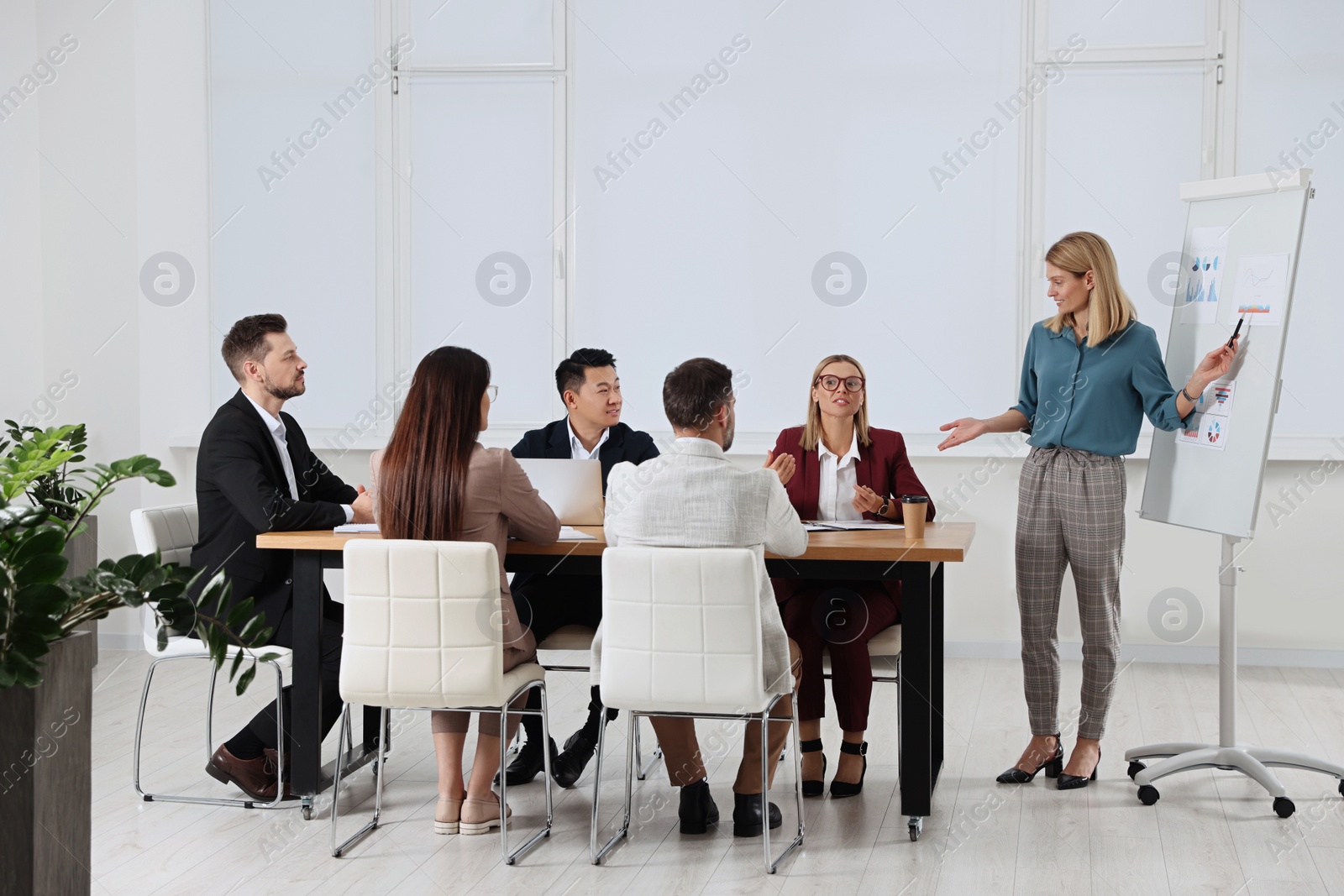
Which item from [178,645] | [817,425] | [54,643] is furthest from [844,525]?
[54,643]

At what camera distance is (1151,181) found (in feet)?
16.7

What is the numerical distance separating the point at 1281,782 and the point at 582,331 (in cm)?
334

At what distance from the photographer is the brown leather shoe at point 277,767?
3.33 meters

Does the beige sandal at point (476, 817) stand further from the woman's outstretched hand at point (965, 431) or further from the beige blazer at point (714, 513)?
the woman's outstretched hand at point (965, 431)


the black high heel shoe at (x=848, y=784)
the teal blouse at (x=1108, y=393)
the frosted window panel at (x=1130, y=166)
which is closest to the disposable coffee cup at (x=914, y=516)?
the teal blouse at (x=1108, y=393)

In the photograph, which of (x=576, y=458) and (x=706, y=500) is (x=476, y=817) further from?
(x=576, y=458)

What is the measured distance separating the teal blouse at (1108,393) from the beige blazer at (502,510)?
1501 mm

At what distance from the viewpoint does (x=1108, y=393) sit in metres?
3.31

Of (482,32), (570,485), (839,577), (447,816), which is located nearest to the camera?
(839,577)

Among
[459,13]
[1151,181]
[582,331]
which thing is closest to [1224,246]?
[1151,181]

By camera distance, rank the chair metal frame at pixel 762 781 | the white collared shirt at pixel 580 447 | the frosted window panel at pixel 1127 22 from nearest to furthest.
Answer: the chair metal frame at pixel 762 781
the white collared shirt at pixel 580 447
the frosted window panel at pixel 1127 22

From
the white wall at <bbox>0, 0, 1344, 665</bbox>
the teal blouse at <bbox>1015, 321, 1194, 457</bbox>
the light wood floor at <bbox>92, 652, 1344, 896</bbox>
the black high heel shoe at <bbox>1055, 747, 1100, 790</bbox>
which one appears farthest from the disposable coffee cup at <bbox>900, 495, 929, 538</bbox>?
the white wall at <bbox>0, 0, 1344, 665</bbox>

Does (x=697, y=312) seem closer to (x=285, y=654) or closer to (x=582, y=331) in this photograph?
(x=582, y=331)

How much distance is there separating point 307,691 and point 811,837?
54.8 inches
